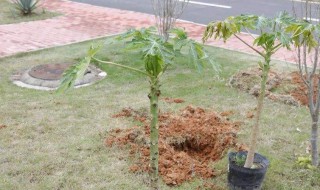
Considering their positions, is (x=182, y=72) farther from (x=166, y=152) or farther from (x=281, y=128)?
(x=166, y=152)

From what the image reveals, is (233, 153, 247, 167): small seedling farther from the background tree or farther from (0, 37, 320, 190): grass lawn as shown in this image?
the background tree

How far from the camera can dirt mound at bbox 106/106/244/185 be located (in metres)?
4.58

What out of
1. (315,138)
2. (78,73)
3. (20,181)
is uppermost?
(78,73)

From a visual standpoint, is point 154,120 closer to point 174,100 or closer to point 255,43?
point 255,43

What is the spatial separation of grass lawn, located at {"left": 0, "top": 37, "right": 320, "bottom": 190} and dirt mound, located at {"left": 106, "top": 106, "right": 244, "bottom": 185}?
0.12 metres

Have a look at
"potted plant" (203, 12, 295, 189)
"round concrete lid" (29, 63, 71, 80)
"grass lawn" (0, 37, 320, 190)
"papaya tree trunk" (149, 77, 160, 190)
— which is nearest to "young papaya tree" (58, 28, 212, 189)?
"papaya tree trunk" (149, 77, 160, 190)

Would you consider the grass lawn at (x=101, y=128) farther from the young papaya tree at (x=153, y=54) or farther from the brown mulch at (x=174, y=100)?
the young papaya tree at (x=153, y=54)

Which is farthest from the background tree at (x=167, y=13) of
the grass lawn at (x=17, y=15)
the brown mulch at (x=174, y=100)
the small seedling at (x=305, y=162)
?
the grass lawn at (x=17, y=15)

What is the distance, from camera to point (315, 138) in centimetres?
454

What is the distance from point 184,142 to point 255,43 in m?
1.70

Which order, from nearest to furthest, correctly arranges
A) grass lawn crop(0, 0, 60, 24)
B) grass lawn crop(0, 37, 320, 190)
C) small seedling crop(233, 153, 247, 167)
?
small seedling crop(233, 153, 247, 167) < grass lawn crop(0, 37, 320, 190) < grass lawn crop(0, 0, 60, 24)

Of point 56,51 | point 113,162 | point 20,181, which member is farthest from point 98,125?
point 56,51

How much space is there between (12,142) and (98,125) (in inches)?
38.3

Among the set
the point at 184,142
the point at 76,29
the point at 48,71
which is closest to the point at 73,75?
the point at 184,142
